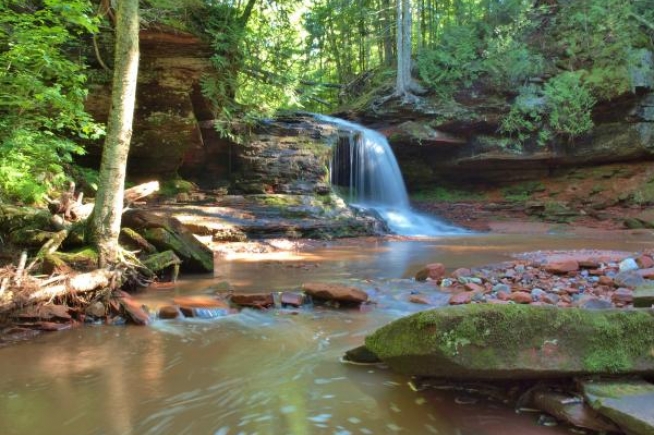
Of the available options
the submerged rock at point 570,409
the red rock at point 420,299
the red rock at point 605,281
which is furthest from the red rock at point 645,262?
the submerged rock at point 570,409

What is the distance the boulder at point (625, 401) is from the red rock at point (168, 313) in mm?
4036

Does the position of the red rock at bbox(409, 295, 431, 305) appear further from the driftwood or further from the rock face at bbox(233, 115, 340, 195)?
the rock face at bbox(233, 115, 340, 195)

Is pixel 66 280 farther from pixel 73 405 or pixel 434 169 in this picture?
pixel 434 169

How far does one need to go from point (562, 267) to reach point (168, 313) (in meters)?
5.76

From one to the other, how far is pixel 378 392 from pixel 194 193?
43.6 ft

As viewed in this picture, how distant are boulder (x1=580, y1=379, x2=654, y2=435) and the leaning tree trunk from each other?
5.44 metres

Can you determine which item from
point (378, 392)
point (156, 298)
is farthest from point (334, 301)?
point (378, 392)

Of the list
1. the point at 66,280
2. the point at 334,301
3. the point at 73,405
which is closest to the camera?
the point at 73,405

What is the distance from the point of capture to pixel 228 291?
21.2 ft

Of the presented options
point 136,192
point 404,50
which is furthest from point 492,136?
point 136,192

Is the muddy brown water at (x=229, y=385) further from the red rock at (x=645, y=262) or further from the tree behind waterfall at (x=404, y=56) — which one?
the tree behind waterfall at (x=404, y=56)

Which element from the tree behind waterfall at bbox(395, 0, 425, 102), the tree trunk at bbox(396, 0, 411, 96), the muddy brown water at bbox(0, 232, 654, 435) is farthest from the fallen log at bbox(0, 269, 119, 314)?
the tree trunk at bbox(396, 0, 411, 96)

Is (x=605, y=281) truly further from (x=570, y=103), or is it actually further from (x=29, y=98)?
(x=570, y=103)

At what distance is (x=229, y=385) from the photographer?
336 cm
